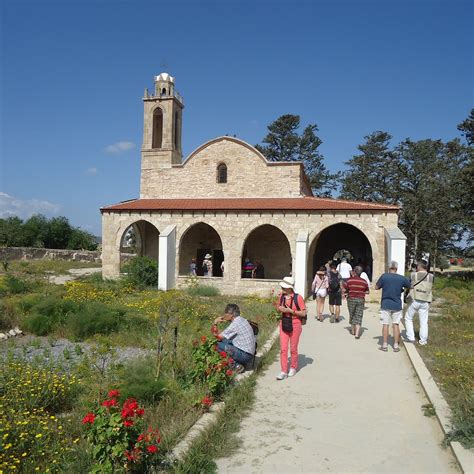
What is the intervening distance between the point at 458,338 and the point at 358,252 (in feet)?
53.4

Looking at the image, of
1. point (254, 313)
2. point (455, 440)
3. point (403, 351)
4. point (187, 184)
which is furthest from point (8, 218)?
point (455, 440)

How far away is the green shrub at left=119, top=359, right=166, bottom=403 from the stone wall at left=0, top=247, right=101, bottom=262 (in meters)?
27.9

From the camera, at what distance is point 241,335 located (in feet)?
22.0

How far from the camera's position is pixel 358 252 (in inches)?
1007

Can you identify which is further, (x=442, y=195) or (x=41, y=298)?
(x=442, y=195)

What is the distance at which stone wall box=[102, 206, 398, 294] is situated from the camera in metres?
17.5

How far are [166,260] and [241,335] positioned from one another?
12766mm

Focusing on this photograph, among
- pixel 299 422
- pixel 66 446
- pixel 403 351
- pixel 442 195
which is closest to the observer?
pixel 66 446

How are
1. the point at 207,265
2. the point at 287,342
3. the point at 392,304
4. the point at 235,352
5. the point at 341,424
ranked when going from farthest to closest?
the point at 207,265, the point at 392,304, the point at 287,342, the point at 235,352, the point at 341,424

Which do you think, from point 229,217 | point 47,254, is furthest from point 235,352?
point 47,254

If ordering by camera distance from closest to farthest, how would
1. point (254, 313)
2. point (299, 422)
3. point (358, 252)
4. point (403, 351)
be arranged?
point (299, 422)
point (403, 351)
point (254, 313)
point (358, 252)

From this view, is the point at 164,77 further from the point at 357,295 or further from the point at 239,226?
the point at 357,295

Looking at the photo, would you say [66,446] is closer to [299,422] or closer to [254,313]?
[299,422]

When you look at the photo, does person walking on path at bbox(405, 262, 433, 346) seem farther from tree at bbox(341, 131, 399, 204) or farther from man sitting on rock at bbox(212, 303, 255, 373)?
tree at bbox(341, 131, 399, 204)
